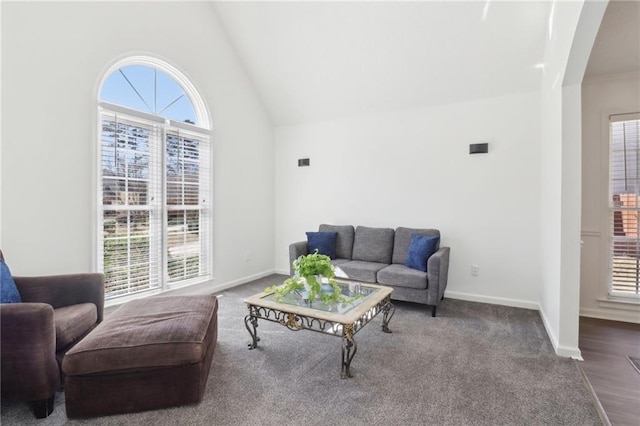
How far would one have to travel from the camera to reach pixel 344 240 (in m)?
4.54

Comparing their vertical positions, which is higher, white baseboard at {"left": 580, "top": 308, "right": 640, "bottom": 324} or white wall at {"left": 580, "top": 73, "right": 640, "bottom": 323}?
white wall at {"left": 580, "top": 73, "right": 640, "bottom": 323}

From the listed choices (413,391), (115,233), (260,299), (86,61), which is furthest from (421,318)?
(86,61)

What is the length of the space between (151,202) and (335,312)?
251 cm

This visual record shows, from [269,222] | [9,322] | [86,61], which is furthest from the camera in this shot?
[269,222]

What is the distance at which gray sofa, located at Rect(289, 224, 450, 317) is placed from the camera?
3406 mm

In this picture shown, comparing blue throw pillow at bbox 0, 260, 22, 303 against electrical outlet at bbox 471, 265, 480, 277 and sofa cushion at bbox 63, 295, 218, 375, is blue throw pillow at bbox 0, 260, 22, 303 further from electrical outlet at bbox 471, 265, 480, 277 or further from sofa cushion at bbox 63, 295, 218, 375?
electrical outlet at bbox 471, 265, 480, 277

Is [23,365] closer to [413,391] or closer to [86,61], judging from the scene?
[413,391]

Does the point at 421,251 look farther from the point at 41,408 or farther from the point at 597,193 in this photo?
the point at 41,408

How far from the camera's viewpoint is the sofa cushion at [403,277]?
3.42 metres

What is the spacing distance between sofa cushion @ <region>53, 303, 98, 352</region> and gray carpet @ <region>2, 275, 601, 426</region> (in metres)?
0.34

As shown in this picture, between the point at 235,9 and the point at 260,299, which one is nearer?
the point at 260,299

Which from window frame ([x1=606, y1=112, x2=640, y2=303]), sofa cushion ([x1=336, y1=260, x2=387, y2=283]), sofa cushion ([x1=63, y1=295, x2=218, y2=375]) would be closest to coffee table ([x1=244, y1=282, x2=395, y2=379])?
sofa cushion ([x1=63, y1=295, x2=218, y2=375])

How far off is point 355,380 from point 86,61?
11.6ft

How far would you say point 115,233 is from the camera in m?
3.29
